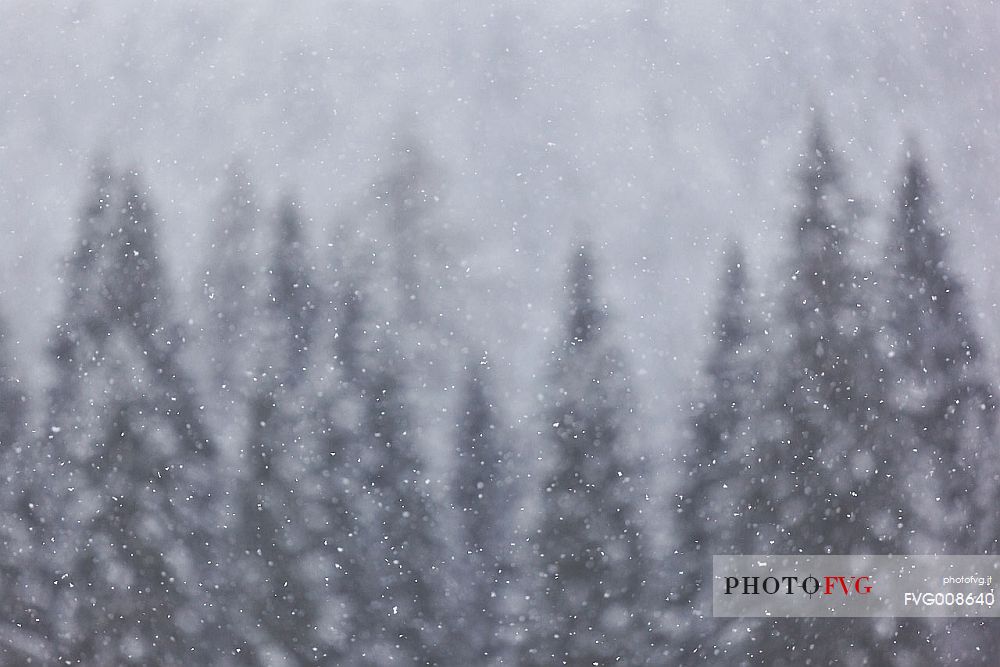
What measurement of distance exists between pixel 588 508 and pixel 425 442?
0.22 feet

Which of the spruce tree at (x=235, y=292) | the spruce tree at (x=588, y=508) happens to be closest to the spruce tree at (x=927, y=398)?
the spruce tree at (x=588, y=508)

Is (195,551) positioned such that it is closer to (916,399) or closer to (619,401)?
(619,401)

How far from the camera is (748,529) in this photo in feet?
1.47

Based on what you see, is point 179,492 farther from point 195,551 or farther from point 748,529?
point 748,529

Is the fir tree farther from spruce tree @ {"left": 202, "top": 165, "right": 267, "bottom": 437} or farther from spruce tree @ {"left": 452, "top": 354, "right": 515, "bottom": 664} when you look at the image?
spruce tree @ {"left": 202, "top": 165, "right": 267, "bottom": 437}

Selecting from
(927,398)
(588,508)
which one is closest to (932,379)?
(927,398)

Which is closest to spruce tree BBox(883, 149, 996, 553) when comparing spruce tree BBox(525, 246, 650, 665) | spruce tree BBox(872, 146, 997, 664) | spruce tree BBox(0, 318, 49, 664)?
spruce tree BBox(872, 146, 997, 664)

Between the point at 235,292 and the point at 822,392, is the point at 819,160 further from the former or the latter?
the point at 235,292

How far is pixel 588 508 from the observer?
432 millimetres

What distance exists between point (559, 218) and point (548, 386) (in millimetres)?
62

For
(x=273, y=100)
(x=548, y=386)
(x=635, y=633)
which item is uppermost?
(x=273, y=100)

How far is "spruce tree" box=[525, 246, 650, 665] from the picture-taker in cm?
42

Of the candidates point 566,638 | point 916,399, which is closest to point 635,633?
point 566,638

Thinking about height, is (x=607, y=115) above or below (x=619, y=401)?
above
